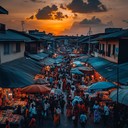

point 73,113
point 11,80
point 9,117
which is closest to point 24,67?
point 11,80

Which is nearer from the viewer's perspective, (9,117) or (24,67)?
(9,117)

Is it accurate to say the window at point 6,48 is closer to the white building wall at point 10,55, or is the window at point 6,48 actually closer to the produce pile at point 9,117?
the white building wall at point 10,55

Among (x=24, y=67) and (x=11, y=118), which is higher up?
(x=24, y=67)

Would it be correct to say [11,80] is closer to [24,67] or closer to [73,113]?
[73,113]

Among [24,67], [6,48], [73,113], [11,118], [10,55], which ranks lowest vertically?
[73,113]

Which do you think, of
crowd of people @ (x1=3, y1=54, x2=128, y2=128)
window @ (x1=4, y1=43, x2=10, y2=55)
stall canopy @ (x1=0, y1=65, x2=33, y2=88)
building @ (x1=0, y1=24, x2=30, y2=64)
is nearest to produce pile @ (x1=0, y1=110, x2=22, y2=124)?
crowd of people @ (x1=3, y1=54, x2=128, y2=128)

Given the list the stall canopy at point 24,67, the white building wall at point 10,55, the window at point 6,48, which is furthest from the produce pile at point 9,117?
the window at point 6,48

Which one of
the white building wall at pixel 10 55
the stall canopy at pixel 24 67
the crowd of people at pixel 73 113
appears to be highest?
the white building wall at pixel 10 55

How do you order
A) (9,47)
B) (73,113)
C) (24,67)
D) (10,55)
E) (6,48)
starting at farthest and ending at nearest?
(10,55), (9,47), (24,67), (6,48), (73,113)

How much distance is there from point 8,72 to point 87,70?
16702mm

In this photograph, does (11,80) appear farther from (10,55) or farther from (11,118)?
(10,55)

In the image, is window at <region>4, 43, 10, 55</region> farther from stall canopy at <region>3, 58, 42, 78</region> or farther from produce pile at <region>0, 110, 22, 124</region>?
produce pile at <region>0, 110, 22, 124</region>

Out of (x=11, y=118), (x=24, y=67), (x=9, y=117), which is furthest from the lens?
(x=24, y=67)

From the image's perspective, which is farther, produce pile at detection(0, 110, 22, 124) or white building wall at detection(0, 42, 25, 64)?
white building wall at detection(0, 42, 25, 64)
